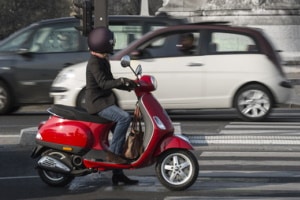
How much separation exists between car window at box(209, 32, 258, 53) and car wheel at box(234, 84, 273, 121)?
2.35ft

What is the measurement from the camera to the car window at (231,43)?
1466 centimetres

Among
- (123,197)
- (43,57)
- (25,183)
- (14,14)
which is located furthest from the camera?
(14,14)

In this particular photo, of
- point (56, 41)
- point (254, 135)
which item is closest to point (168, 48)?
point (56, 41)

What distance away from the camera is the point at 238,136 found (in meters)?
11.7

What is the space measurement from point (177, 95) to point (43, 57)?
3.33m

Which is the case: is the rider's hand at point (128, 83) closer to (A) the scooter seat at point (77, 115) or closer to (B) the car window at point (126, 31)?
(A) the scooter seat at point (77, 115)

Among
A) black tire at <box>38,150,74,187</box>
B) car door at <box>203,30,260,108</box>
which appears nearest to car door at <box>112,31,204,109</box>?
car door at <box>203,30,260,108</box>

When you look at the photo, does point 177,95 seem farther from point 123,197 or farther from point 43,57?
point 123,197

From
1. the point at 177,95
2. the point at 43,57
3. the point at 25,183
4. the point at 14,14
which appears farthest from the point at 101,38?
the point at 14,14

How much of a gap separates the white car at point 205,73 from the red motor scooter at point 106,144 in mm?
6165

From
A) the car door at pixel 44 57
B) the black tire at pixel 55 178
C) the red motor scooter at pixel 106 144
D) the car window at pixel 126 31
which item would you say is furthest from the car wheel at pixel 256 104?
the black tire at pixel 55 178

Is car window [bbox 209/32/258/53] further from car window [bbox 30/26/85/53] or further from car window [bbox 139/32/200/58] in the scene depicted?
car window [bbox 30/26/85/53]

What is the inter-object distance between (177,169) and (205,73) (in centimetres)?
654

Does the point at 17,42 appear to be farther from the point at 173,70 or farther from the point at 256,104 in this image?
the point at 256,104
